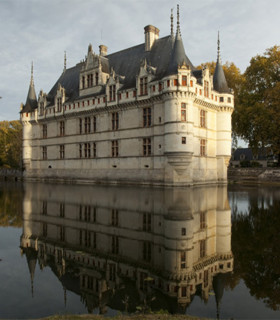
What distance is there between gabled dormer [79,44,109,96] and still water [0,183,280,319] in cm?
2647

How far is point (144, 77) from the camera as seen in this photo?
103ft

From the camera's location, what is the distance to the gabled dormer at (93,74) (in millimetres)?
36562

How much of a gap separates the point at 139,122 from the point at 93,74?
390 inches

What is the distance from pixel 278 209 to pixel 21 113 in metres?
39.5

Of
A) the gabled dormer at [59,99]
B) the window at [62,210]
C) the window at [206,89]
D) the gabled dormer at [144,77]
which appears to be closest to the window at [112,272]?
the window at [62,210]

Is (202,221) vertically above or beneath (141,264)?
above

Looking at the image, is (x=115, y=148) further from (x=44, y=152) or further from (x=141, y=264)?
(x=141, y=264)

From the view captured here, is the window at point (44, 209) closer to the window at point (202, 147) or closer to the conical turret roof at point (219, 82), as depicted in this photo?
the window at point (202, 147)

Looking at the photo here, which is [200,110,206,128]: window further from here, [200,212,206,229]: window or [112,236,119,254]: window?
[112,236,119,254]: window

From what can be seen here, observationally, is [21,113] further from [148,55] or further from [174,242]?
[174,242]

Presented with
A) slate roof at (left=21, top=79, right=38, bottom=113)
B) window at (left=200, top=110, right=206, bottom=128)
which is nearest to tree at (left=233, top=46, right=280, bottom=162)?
window at (left=200, top=110, right=206, bottom=128)

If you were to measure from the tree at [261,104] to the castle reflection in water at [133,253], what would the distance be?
2635 cm

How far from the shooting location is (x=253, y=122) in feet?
126

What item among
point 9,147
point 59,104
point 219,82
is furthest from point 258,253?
point 9,147
